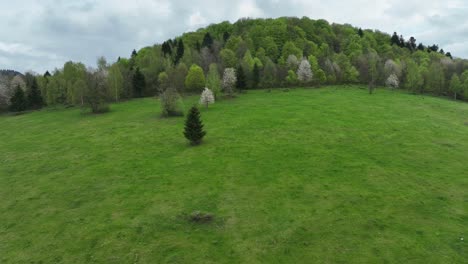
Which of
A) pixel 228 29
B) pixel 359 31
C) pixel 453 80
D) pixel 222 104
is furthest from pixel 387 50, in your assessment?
pixel 222 104

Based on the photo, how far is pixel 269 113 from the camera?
75.6 meters

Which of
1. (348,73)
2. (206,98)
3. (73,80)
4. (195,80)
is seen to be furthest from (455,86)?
(73,80)

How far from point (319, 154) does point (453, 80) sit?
89968 millimetres

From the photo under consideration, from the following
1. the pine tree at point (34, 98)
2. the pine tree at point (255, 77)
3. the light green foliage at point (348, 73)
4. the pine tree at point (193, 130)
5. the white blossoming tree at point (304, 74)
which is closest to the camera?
the pine tree at point (193, 130)

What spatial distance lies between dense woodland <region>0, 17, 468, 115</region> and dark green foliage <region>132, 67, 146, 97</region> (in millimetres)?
329

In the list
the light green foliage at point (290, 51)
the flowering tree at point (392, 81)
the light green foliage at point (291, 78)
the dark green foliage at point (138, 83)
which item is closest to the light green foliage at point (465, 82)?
the flowering tree at point (392, 81)

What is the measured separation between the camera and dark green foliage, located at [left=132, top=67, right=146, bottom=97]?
109375 millimetres

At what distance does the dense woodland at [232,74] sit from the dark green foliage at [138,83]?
0.33 metres

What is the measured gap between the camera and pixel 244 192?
36500mm

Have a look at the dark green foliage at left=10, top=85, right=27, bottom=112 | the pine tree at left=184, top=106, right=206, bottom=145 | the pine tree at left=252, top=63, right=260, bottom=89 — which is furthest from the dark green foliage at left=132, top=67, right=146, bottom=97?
the pine tree at left=184, top=106, right=206, bottom=145

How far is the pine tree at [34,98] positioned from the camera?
10594 centimetres

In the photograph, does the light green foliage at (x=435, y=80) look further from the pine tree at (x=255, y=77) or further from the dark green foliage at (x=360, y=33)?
the dark green foliage at (x=360, y=33)

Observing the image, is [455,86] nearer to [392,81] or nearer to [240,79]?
[392,81]

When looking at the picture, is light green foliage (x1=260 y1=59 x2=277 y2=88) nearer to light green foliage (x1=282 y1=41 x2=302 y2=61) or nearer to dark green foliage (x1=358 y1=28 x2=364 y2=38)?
light green foliage (x1=282 y1=41 x2=302 y2=61)
